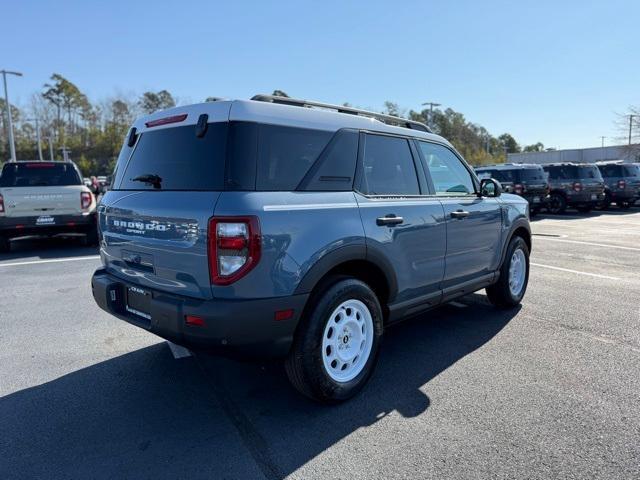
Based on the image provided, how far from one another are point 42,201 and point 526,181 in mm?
14774

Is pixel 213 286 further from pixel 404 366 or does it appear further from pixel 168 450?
pixel 404 366

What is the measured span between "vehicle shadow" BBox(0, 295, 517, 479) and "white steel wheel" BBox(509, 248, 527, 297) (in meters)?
1.55

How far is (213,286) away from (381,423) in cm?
139

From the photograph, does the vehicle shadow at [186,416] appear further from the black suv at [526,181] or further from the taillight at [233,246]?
the black suv at [526,181]

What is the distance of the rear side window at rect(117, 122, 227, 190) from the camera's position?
2.91 metres

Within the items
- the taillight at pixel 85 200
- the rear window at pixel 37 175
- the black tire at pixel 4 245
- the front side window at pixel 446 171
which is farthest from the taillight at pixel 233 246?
the black tire at pixel 4 245

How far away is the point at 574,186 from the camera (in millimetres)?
17969

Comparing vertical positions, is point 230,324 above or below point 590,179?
below

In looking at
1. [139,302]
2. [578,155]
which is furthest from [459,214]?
[578,155]

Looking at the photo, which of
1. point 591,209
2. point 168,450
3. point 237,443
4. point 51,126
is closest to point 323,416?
point 237,443

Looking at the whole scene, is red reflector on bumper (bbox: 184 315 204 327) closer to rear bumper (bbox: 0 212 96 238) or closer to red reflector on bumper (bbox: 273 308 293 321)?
red reflector on bumper (bbox: 273 308 293 321)

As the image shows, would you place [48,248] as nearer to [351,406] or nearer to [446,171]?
[446,171]

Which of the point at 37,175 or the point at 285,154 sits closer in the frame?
the point at 285,154

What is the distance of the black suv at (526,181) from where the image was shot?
16516 mm
